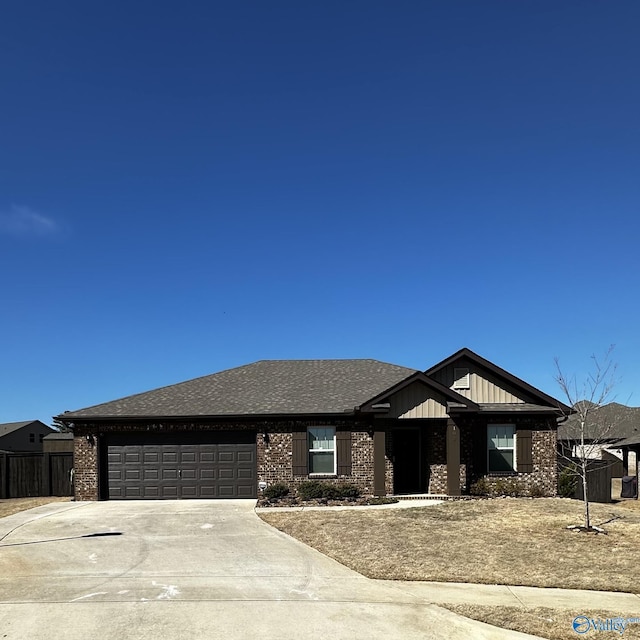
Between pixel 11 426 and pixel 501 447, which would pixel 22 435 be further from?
pixel 501 447

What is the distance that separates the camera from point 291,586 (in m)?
10.6

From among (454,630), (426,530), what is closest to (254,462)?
(426,530)

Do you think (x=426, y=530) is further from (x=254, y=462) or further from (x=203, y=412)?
(x=203, y=412)

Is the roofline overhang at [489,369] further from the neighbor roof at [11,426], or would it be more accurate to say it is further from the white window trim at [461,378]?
the neighbor roof at [11,426]

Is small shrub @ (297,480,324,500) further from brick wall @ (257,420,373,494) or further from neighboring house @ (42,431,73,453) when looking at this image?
neighboring house @ (42,431,73,453)

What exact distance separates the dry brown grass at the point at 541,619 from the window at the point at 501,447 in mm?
13310

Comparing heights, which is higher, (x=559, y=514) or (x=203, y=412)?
(x=203, y=412)

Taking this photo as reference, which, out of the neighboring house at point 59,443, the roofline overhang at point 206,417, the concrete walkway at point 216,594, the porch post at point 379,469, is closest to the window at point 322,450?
the roofline overhang at point 206,417

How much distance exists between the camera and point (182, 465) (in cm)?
2244

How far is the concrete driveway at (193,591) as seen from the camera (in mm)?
8383

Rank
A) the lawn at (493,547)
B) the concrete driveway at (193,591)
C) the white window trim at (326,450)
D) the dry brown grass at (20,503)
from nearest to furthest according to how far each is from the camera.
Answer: the concrete driveway at (193,591) → the lawn at (493,547) → the dry brown grass at (20,503) → the white window trim at (326,450)

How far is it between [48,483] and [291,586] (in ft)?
59.4

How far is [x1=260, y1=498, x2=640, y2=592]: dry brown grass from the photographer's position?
11.3m

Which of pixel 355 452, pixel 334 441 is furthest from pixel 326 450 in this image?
pixel 355 452
